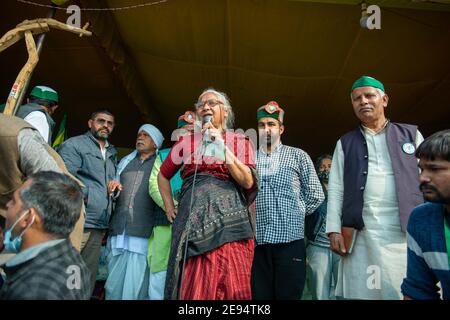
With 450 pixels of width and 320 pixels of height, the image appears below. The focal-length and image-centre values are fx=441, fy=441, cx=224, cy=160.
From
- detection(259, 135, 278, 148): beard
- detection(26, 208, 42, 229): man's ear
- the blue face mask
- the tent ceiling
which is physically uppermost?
the tent ceiling

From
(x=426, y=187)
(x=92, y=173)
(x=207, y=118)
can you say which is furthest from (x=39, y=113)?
Answer: (x=426, y=187)

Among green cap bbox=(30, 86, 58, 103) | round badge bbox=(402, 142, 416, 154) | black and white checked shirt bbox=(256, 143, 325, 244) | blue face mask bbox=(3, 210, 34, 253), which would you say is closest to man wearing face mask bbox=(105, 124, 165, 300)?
black and white checked shirt bbox=(256, 143, 325, 244)

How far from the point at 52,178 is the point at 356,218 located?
65.3 inches

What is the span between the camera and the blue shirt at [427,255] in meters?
1.92

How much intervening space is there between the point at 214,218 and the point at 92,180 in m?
1.52

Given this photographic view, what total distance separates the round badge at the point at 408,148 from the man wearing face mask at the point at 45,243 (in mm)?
1849

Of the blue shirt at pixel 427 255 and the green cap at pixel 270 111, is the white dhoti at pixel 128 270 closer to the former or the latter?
the green cap at pixel 270 111

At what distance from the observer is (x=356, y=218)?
2.54 metres

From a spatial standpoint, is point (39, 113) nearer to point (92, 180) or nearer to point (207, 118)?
point (92, 180)

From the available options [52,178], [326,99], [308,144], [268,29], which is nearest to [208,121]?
[52,178]

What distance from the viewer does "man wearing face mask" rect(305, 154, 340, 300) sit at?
11.6 feet

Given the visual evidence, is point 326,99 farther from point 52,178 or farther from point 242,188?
point 52,178

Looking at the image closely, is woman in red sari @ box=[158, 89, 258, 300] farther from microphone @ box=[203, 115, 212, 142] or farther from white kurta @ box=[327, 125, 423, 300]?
white kurta @ box=[327, 125, 423, 300]

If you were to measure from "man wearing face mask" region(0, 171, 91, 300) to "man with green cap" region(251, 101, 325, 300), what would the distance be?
152cm
